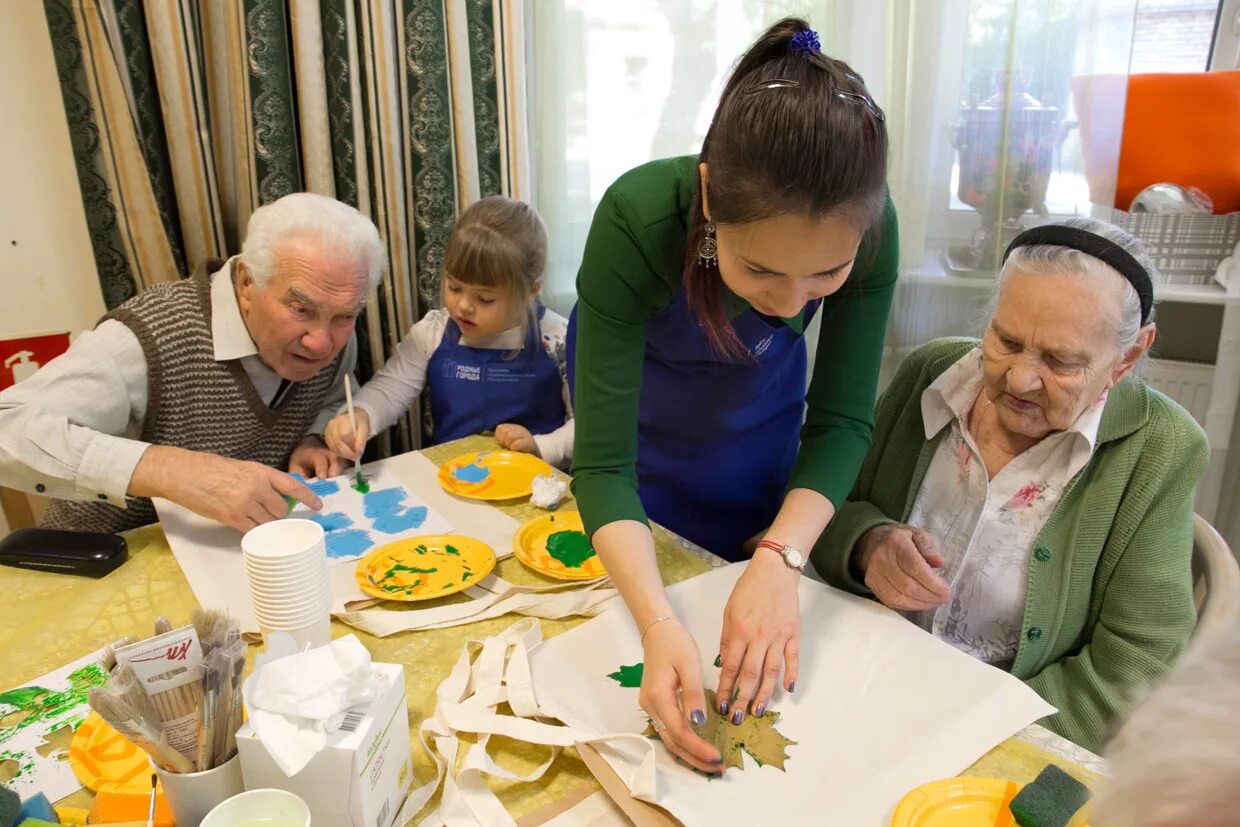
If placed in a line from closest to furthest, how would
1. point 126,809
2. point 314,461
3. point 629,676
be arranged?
point 126,809 < point 629,676 < point 314,461

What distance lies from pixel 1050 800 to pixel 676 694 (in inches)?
14.8

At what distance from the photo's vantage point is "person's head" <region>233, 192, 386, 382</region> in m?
1.52

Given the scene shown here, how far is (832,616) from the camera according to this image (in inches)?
43.8

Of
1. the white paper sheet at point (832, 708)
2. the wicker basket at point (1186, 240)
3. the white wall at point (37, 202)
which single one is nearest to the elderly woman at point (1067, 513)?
the white paper sheet at point (832, 708)

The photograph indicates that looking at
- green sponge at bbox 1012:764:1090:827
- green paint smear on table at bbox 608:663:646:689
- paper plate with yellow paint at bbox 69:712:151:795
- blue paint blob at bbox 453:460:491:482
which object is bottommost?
green paint smear on table at bbox 608:663:646:689

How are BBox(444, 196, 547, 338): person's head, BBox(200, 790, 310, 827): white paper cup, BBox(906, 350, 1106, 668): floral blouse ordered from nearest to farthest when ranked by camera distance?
BBox(200, 790, 310, 827): white paper cup, BBox(906, 350, 1106, 668): floral blouse, BBox(444, 196, 547, 338): person's head

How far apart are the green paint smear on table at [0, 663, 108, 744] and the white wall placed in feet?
4.49

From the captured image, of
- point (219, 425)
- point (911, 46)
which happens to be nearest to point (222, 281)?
point (219, 425)

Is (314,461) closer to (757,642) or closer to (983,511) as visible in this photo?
(757,642)

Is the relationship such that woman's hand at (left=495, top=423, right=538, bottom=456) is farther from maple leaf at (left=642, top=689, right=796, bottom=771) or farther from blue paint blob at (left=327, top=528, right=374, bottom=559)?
maple leaf at (left=642, top=689, right=796, bottom=771)

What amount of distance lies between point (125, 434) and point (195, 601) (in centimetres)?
56

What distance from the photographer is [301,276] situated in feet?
4.99

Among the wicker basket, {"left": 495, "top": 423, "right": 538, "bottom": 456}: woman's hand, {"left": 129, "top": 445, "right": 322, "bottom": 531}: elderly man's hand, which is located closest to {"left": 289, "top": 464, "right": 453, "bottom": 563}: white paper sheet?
{"left": 129, "top": 445, "right": 322, "bottom": 531}: elderly man's hand

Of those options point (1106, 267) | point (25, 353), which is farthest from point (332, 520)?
point (1106, 267)
